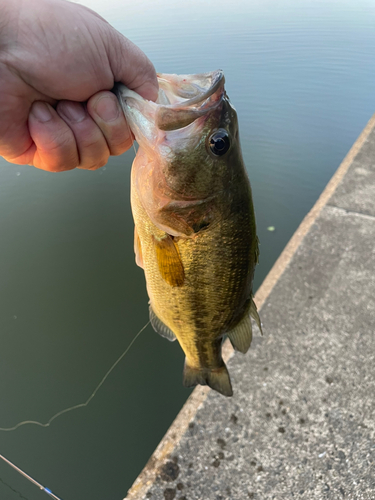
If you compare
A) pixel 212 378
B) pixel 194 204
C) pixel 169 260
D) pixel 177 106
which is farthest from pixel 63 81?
pixel 212 378

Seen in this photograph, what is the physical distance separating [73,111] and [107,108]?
153 millimetres

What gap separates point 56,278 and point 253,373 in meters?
2.98

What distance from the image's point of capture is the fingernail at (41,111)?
1.29m

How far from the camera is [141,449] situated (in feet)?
9.53

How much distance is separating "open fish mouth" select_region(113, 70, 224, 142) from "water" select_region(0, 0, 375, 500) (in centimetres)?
265

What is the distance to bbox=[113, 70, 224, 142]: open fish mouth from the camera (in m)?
1.19

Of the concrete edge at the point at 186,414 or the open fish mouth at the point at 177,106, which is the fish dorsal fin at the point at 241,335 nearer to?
the open fish mouth at the point at 177,106

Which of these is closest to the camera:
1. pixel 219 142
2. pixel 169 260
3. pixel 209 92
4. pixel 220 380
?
pixel 209 92

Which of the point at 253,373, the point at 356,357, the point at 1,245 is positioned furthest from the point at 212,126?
the point at 1,245

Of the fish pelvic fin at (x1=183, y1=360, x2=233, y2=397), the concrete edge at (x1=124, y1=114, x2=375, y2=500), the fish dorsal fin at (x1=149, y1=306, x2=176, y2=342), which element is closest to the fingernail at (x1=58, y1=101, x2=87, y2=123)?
the fish dorsal fin at (x1=149, y1=306, x2=176, y2=342)

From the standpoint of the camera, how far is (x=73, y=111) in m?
1.35

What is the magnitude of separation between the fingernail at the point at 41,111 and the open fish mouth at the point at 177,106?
0.88ft

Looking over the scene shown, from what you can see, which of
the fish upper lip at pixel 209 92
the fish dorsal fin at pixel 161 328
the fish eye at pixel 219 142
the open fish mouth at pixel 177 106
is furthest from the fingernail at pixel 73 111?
the fish dorsal fin at pixel 161 328

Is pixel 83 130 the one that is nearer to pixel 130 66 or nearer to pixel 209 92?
pixel 130 66
